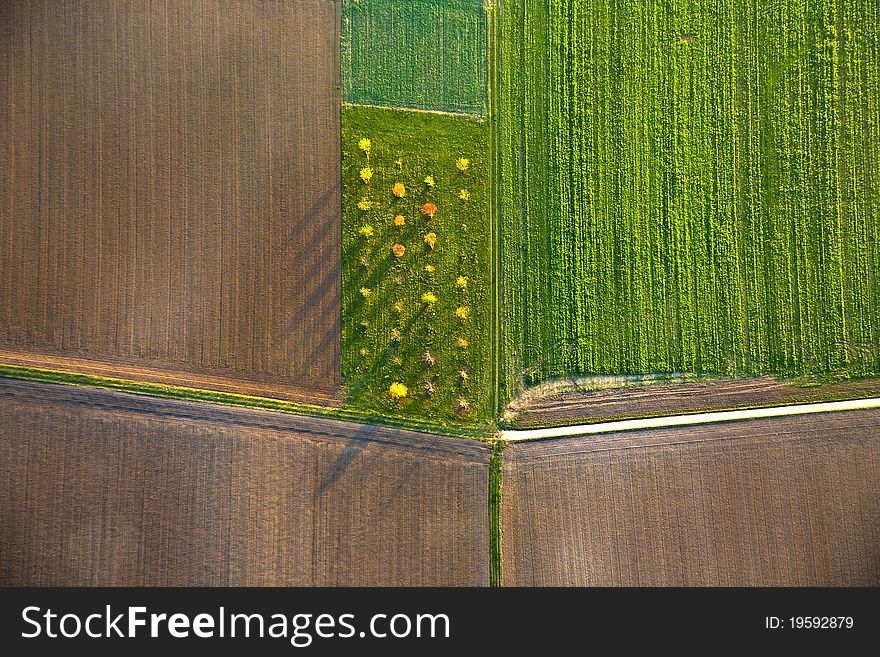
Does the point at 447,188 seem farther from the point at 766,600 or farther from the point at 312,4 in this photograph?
the point at 766,600

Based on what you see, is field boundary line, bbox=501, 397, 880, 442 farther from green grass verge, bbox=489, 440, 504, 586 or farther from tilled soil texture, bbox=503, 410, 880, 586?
green grass verge, bbox=489, 440, 504, 586

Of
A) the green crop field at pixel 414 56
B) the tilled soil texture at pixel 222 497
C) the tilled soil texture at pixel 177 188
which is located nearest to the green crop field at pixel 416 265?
the green crop field at pixel 414 56

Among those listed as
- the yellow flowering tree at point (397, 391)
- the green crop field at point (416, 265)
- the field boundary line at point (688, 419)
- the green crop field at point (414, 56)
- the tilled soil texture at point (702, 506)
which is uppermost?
the green crop field at point (414, 56)

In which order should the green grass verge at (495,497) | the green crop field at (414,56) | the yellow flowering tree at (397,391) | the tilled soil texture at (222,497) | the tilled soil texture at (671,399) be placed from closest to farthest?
1. the tilled soil texture at (222,497)
2. the yellow flowering tree at (397,391)
3. the green grass verge at (495,497)
4. the tilled soil texture at (671,399)
5. the green crop field at (414,56)

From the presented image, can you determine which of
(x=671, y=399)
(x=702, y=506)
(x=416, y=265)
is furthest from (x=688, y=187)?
(x=702, y=506)

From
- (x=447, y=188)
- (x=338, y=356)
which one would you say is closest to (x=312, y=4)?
(x=447, y=188)

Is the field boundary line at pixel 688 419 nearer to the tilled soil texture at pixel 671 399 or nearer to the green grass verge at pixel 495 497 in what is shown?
the tilled soil texture at pixel 671 399

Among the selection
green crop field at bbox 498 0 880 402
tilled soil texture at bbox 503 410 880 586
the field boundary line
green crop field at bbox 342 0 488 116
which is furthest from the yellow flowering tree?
green crop field at bbox 342 0 488 116

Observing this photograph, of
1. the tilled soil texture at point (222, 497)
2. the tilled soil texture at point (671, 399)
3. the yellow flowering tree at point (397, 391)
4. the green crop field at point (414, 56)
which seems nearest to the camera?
the tilled soil texture at point (222, 497)
